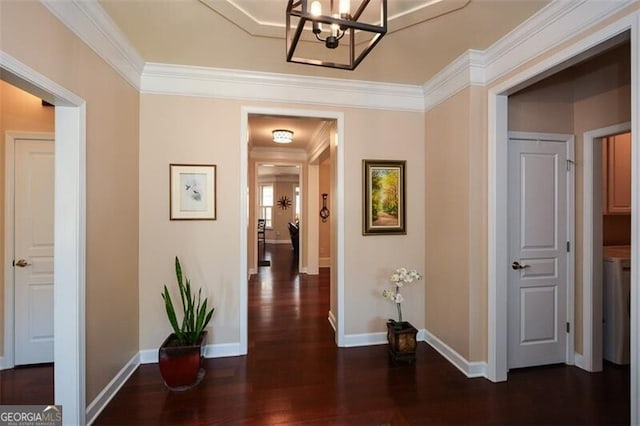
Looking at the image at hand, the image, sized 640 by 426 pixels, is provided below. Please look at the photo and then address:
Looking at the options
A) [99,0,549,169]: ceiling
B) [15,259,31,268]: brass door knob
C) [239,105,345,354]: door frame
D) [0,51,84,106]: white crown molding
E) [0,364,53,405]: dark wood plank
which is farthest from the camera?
[239,105,345,354]: door frame

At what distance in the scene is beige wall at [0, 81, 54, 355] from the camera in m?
2.46

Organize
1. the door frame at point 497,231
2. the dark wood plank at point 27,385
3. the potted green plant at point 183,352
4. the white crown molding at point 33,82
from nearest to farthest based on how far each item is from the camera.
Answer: the white crown molding at point 33,82 < the dark wood plank at point 27,385 < the potted green plant at point 183,352 < the door frame at point 497,231

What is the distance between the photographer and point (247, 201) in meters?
2.90

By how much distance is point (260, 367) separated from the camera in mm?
2615

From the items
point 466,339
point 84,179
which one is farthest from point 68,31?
point 466,339

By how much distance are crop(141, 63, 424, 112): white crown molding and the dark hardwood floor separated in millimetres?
2513

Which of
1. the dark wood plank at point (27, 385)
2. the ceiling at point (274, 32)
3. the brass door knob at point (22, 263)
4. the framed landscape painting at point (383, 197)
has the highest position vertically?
the ceiling at point (274, 32)

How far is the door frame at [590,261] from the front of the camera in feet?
8.38

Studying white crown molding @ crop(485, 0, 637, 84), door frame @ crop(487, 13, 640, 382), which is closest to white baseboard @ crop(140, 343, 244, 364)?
door frame @ crop(487, 13, 640, 382)

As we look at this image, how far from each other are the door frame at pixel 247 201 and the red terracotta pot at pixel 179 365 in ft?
1.94

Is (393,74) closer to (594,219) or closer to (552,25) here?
(552,25)

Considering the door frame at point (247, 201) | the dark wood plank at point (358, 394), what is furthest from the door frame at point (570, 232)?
the door frame at point (247, 201)

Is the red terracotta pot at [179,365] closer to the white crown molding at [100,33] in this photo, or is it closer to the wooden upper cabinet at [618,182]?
the white crown molding at [100,33]

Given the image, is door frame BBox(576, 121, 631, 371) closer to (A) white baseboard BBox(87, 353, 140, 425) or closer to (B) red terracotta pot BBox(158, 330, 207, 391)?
(B) red terracotta pot BBox(158, 330, 207, 391)
